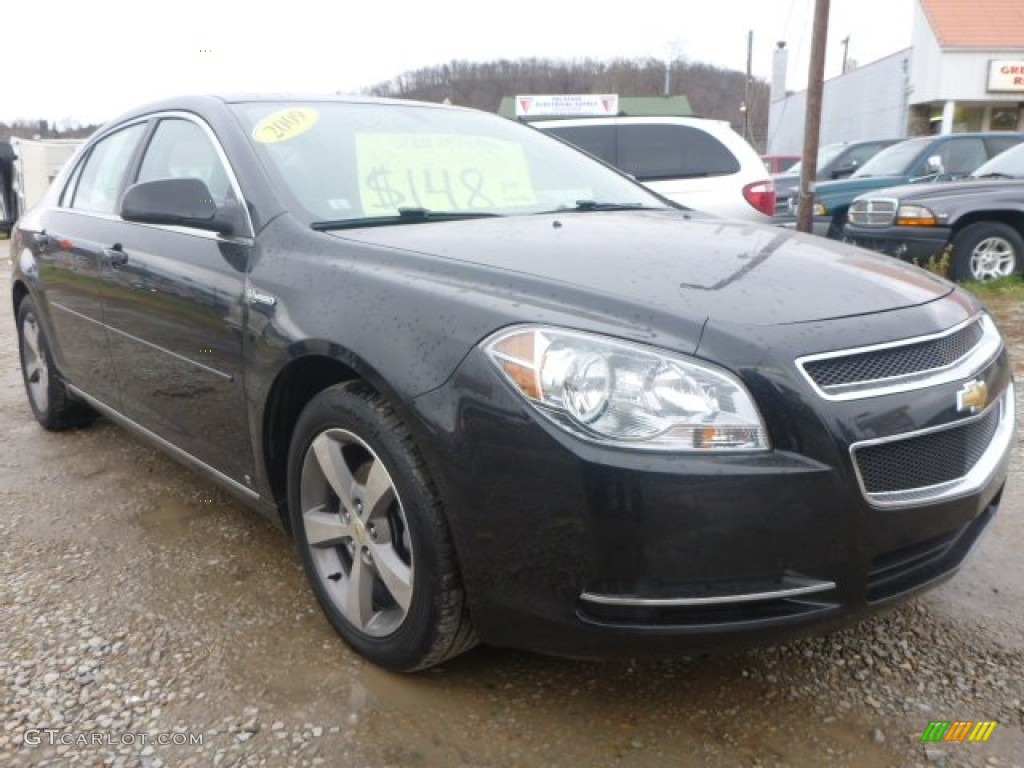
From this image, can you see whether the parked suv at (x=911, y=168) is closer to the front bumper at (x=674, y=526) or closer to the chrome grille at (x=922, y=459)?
the chrome grille at (x=922, y=459)

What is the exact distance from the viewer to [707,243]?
247cm

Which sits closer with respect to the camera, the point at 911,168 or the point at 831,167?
the point at 911,168

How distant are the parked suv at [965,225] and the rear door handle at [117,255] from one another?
23.2ft

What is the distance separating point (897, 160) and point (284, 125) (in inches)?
406

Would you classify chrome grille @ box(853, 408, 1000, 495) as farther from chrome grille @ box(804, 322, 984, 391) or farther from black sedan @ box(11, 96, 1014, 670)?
chrome grille @ box(804, 322, 984, 391)

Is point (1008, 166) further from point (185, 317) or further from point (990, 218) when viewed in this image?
point (185, 317)

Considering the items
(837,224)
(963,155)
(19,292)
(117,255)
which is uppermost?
(117,255)

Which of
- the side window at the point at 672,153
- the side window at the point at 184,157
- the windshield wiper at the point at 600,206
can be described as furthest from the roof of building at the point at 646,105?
the windshield wiper at the point at 600,206

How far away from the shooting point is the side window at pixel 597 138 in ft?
27.6

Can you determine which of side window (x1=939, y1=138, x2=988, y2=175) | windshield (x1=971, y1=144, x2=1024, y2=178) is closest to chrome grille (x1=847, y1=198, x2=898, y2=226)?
windshield (x1=971, y1=144, x2=1024, y2=178)

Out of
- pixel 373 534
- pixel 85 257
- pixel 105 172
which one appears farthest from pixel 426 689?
pixel 105 172

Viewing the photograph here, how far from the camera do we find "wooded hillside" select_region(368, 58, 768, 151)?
118 feet

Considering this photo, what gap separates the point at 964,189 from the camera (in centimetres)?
808

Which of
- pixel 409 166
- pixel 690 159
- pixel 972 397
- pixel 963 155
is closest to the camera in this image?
pixel 972 397
